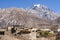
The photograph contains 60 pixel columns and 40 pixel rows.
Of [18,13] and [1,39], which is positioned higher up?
[18,13]

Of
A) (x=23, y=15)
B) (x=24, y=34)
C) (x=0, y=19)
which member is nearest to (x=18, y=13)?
(x=23, y=15)

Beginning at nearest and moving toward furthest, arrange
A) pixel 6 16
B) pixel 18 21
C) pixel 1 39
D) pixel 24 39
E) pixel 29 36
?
1. pixel 1 39
2. pixel 24 39
3. pixel 29 36
4. pixel 18 21
5. pixel 6 16

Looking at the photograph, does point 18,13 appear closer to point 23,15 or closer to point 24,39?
point 23,15

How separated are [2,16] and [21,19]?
18.6 meters

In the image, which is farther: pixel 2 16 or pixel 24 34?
pixel 2 16

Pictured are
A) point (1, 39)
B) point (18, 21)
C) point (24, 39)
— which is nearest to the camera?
point (1, 39)

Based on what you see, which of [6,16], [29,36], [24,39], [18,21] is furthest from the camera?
[6,16]

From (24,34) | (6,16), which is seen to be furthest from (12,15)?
(24,34)

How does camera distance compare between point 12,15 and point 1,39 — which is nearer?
point 1,39

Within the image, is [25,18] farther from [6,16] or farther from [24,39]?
[24,39]

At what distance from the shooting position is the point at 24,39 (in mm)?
27531

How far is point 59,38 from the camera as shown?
31.0 m

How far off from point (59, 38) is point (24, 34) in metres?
4.82

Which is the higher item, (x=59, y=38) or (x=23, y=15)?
(x=23, y=15)
